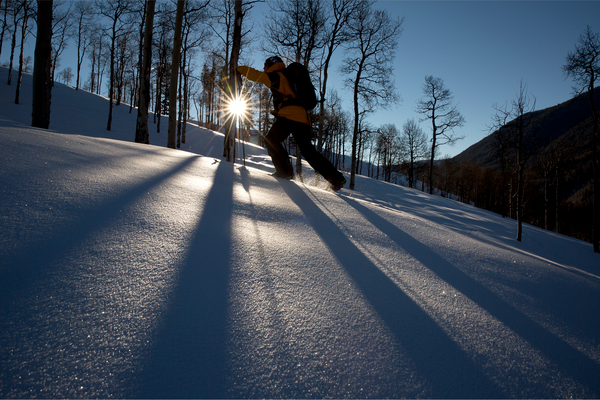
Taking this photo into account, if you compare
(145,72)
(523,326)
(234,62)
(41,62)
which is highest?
(145,72)

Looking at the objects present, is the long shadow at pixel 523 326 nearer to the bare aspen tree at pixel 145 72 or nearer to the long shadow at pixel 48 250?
the long shadow at pixel 48 250

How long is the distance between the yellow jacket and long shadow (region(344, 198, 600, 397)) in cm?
199

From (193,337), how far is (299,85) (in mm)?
2785

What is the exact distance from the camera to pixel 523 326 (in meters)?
1.06

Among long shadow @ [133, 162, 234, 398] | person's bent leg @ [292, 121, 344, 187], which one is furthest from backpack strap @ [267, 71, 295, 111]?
long shadow @ [133, 162, 234, 398]

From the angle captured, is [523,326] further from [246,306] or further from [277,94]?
[277,94]

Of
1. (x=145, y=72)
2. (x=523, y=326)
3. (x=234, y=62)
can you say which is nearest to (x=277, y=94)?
(x=234, y=62)

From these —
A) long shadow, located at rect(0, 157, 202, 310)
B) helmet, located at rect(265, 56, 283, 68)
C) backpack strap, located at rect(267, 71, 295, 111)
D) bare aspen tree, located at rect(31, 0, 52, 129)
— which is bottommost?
long shadow, located at rect(0, 157, 202, 310)

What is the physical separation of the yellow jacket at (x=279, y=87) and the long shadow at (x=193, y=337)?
2172 millimetres

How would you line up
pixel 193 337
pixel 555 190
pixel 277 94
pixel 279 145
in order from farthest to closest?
pixel 555 190, pixel 279 145, pixel 277 94, pixel 193 337

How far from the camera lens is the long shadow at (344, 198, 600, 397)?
2.87 feet

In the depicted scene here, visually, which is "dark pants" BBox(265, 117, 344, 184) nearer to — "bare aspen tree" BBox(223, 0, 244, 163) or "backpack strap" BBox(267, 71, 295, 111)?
"backpack strap" BBox(267, 71, 295, 111)

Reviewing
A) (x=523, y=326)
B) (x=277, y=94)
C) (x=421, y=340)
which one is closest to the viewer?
(x=421, y=340)

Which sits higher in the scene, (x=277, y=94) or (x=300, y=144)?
(x=277, y=94)
